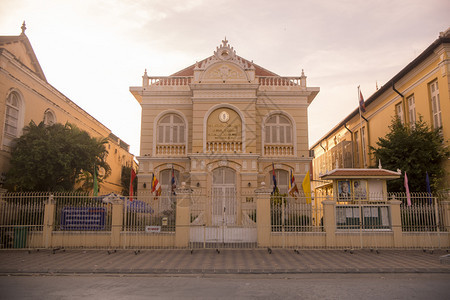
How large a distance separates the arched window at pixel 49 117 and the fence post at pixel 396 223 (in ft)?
65.2

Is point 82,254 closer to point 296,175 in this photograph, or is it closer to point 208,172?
point 208,172

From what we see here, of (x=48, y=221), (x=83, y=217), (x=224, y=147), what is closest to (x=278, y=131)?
(x=224, y=147)

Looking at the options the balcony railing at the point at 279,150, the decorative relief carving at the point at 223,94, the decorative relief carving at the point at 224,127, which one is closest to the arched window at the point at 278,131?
the balcony railing at the point at 279,150

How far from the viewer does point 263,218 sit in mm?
15070

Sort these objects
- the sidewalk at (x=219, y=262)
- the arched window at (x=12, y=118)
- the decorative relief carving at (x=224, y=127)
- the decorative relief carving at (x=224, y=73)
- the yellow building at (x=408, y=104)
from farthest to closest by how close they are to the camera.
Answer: the decorative relief carving at (x=224, y=73), the decorative relief carving at (x=224, y=127), the arched window at (x=12, y=118), the yellow building at (x=408, y=104), the sidewalk at (x=219, y=262)

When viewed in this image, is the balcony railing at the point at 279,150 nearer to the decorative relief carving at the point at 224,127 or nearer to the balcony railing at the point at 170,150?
the decorative relief carving at the point at 224,127

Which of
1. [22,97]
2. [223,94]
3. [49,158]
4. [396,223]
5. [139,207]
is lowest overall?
[396,223]

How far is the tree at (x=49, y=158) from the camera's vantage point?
1830 cm

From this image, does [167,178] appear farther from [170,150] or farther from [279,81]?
[279,81]

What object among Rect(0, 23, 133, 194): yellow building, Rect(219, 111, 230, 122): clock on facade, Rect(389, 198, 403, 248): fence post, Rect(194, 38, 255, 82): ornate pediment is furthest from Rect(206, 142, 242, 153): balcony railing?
Rect(0, 23, 133, 194): yellow building

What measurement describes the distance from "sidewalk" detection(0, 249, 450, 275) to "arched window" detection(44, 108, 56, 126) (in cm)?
1054

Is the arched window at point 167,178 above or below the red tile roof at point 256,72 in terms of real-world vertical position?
below

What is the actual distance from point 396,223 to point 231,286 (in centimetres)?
931

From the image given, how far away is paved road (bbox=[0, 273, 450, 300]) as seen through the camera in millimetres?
7672
